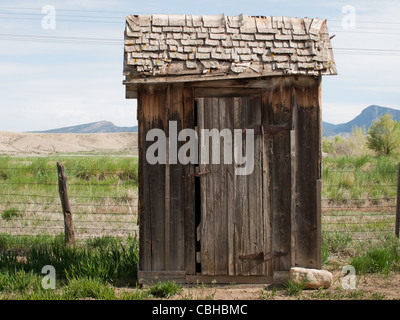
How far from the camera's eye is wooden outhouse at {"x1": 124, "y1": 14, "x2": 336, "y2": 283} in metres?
6.87

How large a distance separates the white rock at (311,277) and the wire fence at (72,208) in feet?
13.5

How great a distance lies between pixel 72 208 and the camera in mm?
11891

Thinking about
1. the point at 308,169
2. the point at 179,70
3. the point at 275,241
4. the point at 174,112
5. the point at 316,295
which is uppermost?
the point at 179,70

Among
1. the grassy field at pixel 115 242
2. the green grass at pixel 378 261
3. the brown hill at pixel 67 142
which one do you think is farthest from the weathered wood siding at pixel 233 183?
the brown hill at pixel 67 142

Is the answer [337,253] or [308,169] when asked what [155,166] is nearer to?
[308,169]

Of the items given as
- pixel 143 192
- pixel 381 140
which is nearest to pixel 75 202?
pixel 143 192

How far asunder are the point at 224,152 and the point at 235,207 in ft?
2.69

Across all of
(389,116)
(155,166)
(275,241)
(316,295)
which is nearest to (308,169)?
(275,241)

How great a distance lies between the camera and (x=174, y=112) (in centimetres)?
691

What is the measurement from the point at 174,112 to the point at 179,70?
607 millimetres

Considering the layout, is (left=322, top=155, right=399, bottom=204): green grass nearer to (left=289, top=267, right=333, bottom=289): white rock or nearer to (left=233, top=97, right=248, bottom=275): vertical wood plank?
(left=289, top=267, right=333, bottom=289): white rock

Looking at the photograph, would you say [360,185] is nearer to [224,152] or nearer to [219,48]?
[224,152]

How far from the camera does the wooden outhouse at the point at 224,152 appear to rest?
270 inches
